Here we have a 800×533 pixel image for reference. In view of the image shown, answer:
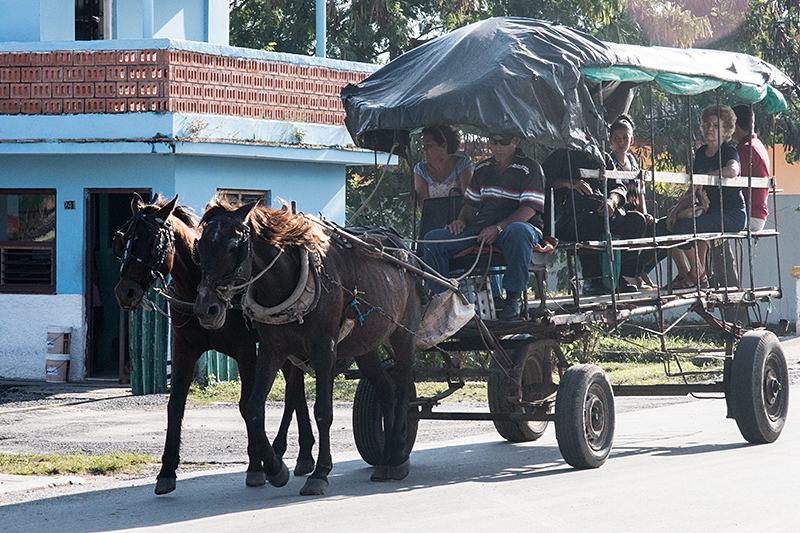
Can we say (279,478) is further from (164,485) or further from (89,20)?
(89,20)

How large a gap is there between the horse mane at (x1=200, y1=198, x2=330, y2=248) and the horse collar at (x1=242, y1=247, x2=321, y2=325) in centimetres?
11

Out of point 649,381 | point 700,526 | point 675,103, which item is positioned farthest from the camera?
point 675,103

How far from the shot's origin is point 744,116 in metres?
10.5

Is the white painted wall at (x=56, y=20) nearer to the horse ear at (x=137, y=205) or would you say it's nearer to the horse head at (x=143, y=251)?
the horse ear at (x=137, y=205)

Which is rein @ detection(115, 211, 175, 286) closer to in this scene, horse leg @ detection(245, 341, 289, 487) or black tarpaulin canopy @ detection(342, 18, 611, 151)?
horse leg @ detection(245, 341, 289, 487)

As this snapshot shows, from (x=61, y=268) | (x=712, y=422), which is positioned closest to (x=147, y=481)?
(x=712, y=422)

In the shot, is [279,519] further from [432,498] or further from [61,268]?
[61,268]

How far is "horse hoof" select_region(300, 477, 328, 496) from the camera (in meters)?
7.26

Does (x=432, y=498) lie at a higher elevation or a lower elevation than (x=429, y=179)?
lower

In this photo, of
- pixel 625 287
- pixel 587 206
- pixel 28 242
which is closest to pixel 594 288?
pixel 625 287

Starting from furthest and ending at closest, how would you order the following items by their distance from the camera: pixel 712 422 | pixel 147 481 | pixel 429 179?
pixel 712 422 < pixel 429 179 < pixel 147 481

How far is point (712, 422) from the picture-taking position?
11000mm

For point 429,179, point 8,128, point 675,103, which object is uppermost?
point 675,103

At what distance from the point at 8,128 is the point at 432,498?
9.79 meters
